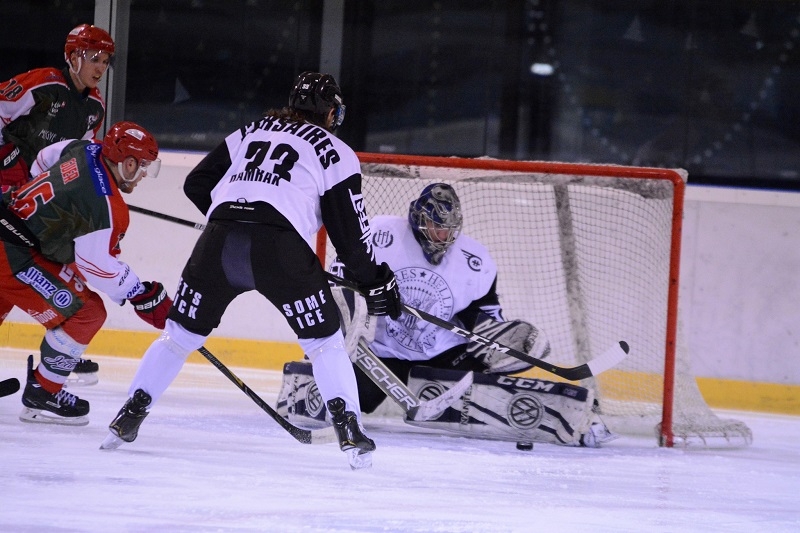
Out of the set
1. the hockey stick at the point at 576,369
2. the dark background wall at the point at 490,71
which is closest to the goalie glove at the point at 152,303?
the hockey stick at the point at 576,369

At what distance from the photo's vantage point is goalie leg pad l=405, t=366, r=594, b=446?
3256 millimetres

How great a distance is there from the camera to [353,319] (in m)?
3.25

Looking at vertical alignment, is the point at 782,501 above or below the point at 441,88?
below

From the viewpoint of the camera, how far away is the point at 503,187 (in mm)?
4441

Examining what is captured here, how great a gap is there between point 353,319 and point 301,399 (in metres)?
0.37

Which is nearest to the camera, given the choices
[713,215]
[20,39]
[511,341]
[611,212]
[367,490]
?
[367,490]

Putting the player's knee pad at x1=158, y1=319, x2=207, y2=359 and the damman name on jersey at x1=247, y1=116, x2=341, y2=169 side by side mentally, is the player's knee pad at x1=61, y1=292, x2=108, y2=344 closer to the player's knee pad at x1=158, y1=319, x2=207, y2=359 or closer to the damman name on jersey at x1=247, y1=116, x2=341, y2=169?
the player's knee pad at x1=158, y1=319, x2=207, y2=359

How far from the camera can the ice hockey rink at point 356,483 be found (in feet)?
6.70

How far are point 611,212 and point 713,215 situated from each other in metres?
0.85

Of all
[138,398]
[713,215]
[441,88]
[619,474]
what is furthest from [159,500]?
[441,88]

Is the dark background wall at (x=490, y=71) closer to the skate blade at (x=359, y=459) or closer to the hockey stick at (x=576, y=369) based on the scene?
the hockey stick at (x=576, y=369)

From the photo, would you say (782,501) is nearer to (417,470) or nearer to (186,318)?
(417,470)

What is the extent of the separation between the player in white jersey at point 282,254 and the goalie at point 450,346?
27.9 inches

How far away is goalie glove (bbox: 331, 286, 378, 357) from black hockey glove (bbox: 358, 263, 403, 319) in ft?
1.50
